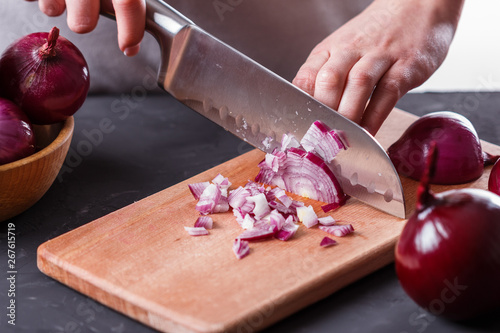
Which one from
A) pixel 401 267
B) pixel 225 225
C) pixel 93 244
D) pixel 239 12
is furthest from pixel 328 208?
pixel 239 12

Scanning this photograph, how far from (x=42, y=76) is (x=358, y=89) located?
31.3 inches

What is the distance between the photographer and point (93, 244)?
1.38 metres

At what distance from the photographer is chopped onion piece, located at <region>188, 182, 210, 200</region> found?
5.10ft

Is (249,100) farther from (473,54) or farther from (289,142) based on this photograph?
(473,54)

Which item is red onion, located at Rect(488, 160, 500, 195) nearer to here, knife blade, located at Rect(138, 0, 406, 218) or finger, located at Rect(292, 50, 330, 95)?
knife blade, located at Rect(138, 0, 406, 218)

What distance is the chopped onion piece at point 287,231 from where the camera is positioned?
4.53ft

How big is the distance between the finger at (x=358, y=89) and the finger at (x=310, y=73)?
0.11 metres

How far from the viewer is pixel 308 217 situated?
1430mm

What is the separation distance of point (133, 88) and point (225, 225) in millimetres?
977

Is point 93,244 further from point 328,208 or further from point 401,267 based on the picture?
point 401,267

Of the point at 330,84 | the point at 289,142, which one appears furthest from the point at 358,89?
the point at 289,142

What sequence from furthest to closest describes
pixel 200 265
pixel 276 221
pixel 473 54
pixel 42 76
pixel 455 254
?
pixel 473 54 < pixel 42 76 < pixel 276 221 < pixel 200 265 < pixel 455 254

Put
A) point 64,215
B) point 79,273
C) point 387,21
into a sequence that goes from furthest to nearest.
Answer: point 387,21, point 64,215, point 79,273

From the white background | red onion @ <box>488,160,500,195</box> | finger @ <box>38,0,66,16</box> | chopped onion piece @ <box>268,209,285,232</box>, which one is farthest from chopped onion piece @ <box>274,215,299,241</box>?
the white background
